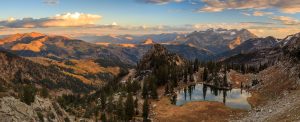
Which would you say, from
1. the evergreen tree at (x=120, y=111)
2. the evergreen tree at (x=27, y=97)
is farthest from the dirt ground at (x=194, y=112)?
the evergreen tree at (x=27, y=97)

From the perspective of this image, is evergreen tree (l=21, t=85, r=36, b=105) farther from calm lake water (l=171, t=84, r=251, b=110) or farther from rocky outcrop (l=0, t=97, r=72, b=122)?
calm lake water (l=171, t=84, r=251, b=110)

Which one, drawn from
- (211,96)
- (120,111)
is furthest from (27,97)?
(211,96)

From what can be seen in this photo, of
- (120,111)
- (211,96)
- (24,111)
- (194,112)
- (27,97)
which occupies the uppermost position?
(27,97)

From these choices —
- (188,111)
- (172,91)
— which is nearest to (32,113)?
(188,111)

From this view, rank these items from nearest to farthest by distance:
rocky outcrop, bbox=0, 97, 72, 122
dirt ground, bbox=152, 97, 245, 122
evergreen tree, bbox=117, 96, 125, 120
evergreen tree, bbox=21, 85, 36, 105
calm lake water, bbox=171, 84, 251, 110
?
rocky outcrop, bbox=0, 97, 72, 122, evergreen tree, bbox=21, 85, 36, 105, dirt ground, bbox=152, 97, 245, 122, evergreen tree, bbox=117, 96, 125, 120, calm lake water, bbox=171, 84, 251, 110

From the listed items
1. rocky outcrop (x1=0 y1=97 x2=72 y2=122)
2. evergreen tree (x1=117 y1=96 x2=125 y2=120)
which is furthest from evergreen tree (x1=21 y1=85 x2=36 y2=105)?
evergreen tree (x1=117 y1=96 x2=125 y2=120)

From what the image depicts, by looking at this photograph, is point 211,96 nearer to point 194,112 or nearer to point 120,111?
point 194,112
